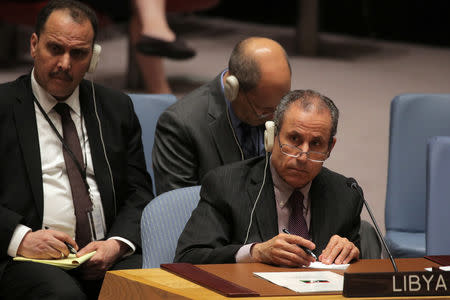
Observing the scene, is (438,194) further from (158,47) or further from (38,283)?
(158,47)

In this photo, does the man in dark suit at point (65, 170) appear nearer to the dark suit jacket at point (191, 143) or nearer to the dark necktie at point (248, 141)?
the dark suit jacket at point (191, 143)

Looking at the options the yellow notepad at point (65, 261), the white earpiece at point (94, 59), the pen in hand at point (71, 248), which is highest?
the white earpiece at point (94, 59)

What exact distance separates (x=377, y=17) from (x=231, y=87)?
19.4 ft

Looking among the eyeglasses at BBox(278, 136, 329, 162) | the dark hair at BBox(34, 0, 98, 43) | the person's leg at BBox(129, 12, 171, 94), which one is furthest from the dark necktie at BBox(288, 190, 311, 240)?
the person's leg at BBox(129, 12, 171, 94)

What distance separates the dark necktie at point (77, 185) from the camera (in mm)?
3156

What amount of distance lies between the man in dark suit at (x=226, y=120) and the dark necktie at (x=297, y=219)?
2.03ft

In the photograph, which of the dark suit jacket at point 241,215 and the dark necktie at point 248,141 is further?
the dark necktie at point 248,141

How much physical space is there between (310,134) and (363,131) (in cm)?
333

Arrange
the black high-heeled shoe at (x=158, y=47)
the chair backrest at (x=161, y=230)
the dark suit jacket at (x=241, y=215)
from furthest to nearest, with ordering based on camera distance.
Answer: the black high-heeled shoe at (x=158, y=47)
the chair backrest at (x=161, y=230)
the dark suit jacket at (x=241, y=215)

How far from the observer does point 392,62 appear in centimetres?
789

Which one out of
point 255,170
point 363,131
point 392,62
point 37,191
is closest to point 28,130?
point 37,191

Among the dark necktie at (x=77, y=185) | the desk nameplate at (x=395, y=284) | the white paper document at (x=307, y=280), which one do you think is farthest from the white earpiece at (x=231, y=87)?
the desk nameplate at (x=395, y=284)

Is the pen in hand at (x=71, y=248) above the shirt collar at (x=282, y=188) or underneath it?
underneath

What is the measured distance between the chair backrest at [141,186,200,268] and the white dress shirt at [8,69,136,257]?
1.28 feet
